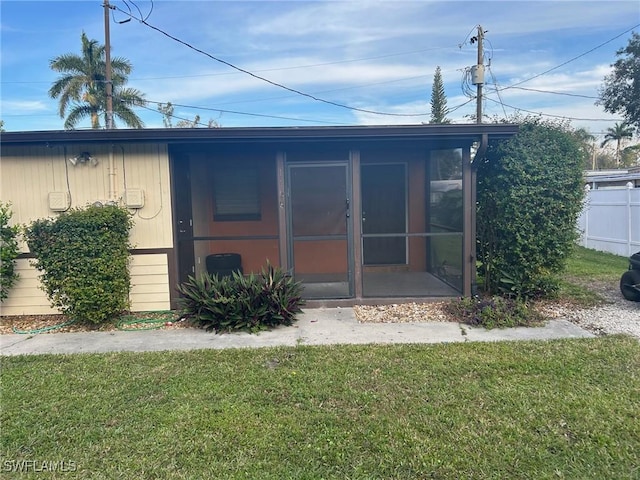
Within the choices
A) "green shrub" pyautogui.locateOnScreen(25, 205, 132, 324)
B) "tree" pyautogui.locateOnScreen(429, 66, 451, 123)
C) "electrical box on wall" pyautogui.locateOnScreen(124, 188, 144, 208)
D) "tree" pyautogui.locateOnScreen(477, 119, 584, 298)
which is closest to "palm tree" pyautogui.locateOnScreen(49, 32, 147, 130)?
"tree" pyautogui.locateOnScreen(429, 66, 451, 123)

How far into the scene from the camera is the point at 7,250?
5.00 m

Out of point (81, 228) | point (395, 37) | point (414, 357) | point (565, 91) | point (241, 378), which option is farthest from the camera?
point (565, 91)

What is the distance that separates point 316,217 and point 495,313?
8.18ft

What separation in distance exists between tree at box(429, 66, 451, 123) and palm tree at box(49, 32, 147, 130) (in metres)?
15.3

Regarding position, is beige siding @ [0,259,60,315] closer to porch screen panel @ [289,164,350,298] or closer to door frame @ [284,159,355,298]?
door frame @ [284,159,355,298]

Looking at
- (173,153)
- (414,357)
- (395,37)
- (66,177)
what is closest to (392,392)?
(414,357)

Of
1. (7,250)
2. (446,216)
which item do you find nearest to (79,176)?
(7,250)

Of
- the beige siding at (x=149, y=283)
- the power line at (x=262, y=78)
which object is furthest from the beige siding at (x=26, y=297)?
the power line at (x=262, y=78)

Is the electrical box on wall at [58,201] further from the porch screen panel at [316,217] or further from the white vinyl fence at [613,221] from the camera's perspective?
the white vinyl fence at [613,221]

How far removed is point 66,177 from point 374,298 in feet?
14.1

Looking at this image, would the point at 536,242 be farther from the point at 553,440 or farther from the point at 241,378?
the point at 241,378

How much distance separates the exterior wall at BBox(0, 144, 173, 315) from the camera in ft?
17.6

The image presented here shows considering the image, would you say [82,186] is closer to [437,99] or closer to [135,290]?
[135,290]

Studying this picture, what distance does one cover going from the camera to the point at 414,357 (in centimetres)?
374
